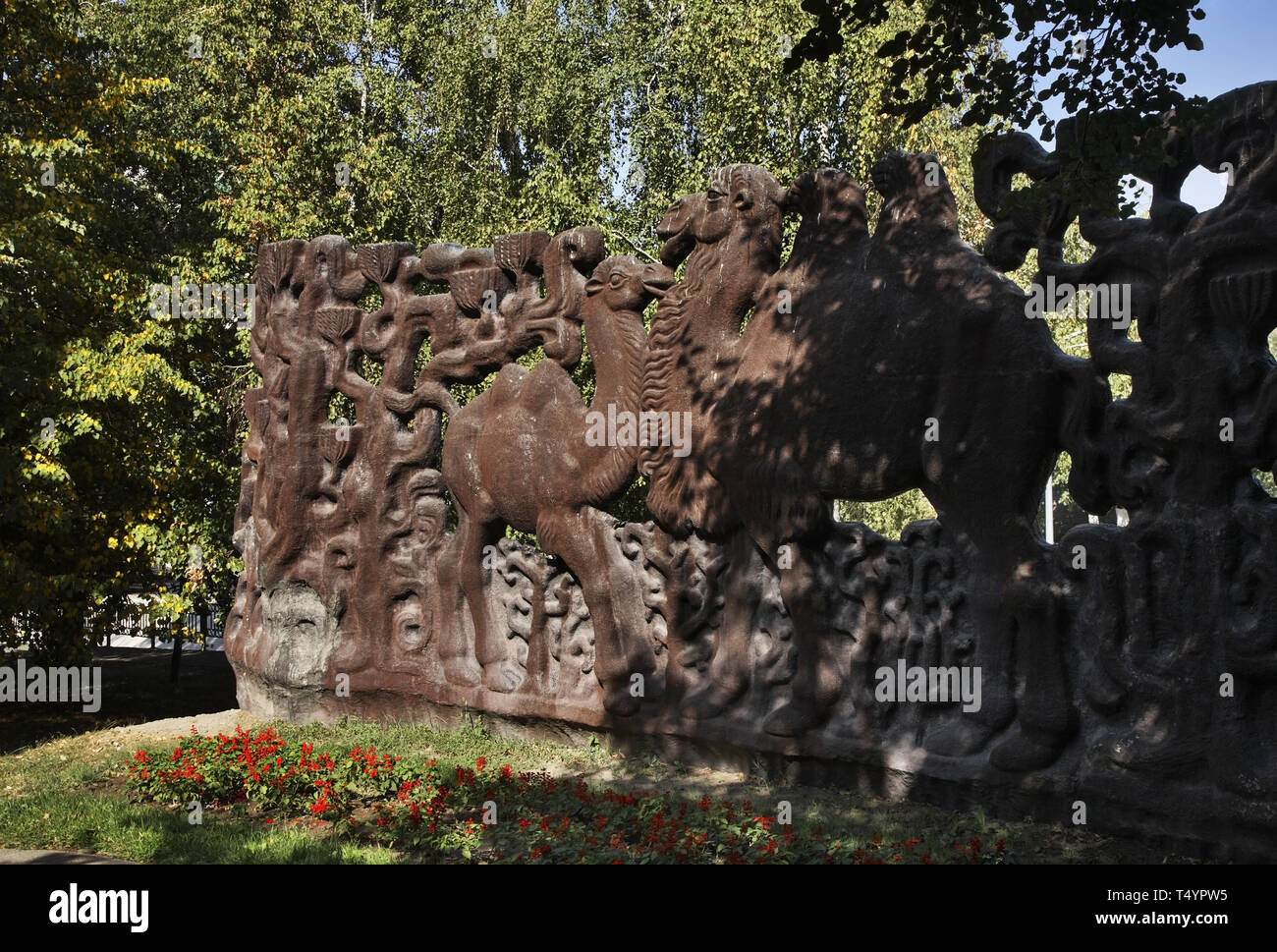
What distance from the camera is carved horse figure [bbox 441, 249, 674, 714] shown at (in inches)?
344

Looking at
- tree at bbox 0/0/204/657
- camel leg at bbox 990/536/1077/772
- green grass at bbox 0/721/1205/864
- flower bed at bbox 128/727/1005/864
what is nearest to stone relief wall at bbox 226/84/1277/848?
camel leg at bbox 990/536/1077/772

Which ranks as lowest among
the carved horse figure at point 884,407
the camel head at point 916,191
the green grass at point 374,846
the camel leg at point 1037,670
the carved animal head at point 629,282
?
the green grass at point 374,846

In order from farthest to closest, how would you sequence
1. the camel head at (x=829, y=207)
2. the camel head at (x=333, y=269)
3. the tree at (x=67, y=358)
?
the tree at (x=67, y=358), the camel head at (x=333, y=269), the camel head at (x=829, y=207)

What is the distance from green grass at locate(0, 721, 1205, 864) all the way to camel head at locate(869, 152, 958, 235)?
11.2 feet

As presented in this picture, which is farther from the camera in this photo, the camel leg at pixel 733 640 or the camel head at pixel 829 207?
the camel leg at pixel 733 640

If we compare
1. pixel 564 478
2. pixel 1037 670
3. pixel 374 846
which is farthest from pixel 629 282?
pixel 374 846

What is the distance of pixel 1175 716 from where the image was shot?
5.97 metres

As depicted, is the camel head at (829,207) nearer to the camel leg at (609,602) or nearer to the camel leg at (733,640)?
the camel leg at (733,640)

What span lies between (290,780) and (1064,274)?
18.0ft

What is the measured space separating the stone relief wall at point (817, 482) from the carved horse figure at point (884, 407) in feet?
0.07

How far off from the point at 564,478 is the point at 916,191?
327cm

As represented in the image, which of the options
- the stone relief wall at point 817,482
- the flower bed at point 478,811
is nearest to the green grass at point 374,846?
the flower bed at point 478,811

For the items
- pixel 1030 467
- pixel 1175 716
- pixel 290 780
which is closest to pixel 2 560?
pixel 290 780

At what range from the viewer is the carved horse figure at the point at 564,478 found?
8742mm
